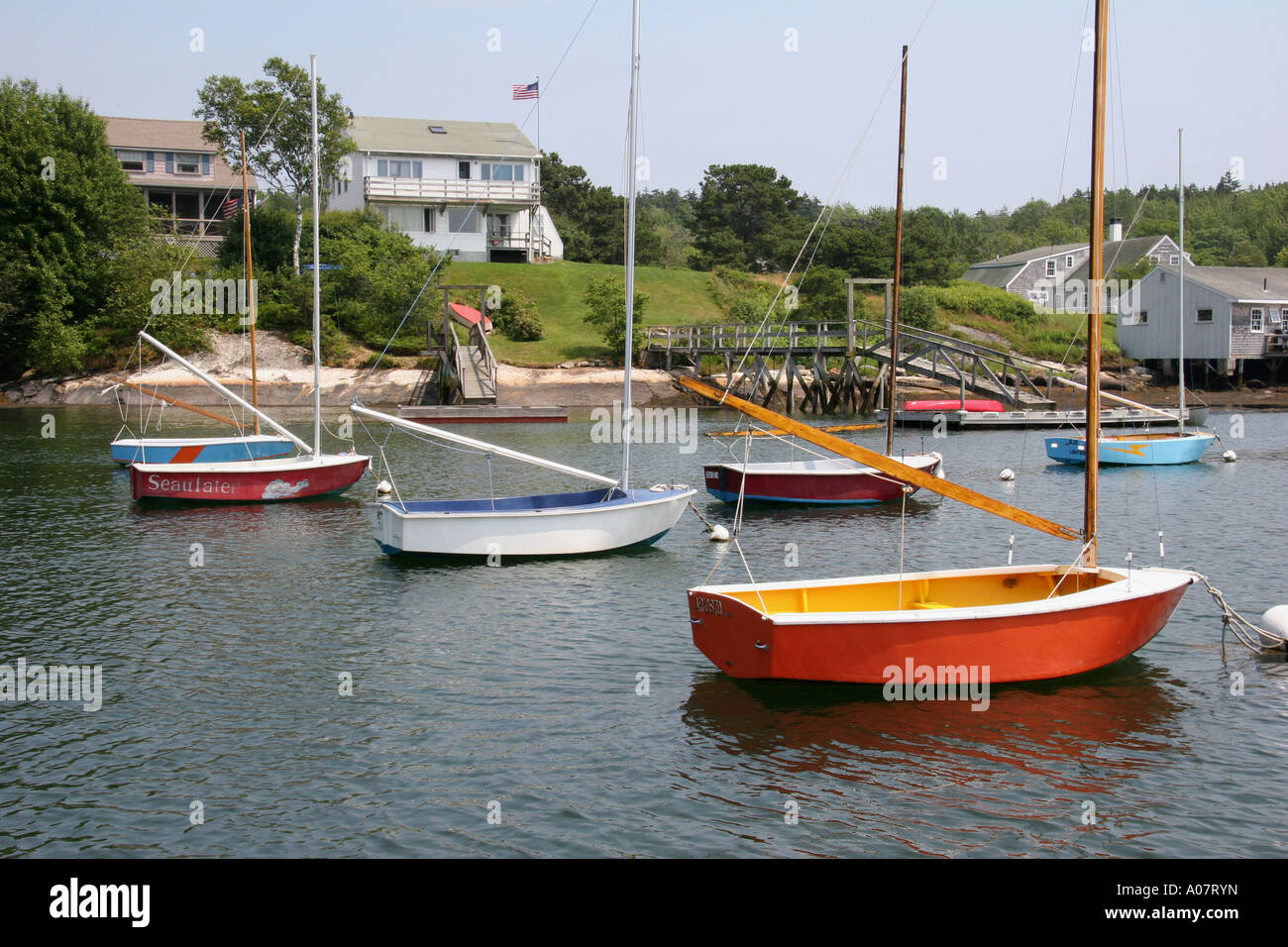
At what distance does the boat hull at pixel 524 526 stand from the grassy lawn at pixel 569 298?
4202 centimetres

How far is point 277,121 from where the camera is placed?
7012cm

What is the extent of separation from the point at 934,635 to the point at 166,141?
8456 cm

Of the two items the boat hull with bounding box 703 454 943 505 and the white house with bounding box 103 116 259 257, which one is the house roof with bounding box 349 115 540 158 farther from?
the boat hull with bounding box 703 454 943 505

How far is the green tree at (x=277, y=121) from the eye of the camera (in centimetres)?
6938

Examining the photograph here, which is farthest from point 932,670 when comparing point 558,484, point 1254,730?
point 558,484

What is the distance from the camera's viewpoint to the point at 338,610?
790 inches

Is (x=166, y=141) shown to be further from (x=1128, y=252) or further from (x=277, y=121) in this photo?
(x=1128, y=252)

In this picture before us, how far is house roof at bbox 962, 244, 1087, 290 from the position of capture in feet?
298

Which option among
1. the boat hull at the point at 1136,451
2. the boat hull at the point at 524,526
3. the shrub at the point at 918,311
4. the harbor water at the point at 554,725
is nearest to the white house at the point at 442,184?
the shrub at the point at 918,311

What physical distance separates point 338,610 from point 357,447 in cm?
2705

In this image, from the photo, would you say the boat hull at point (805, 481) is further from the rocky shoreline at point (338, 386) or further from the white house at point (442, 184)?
the white house at point (442, 184)

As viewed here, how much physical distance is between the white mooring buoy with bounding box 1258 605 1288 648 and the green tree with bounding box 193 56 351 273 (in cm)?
6209

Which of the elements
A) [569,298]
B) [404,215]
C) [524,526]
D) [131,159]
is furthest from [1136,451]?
[131,159]

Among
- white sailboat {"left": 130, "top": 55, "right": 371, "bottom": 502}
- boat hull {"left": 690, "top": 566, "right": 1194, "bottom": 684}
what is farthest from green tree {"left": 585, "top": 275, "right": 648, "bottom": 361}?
boat hull {"left": 690, "top": 566, "right": 1194, "bottom": 684}
